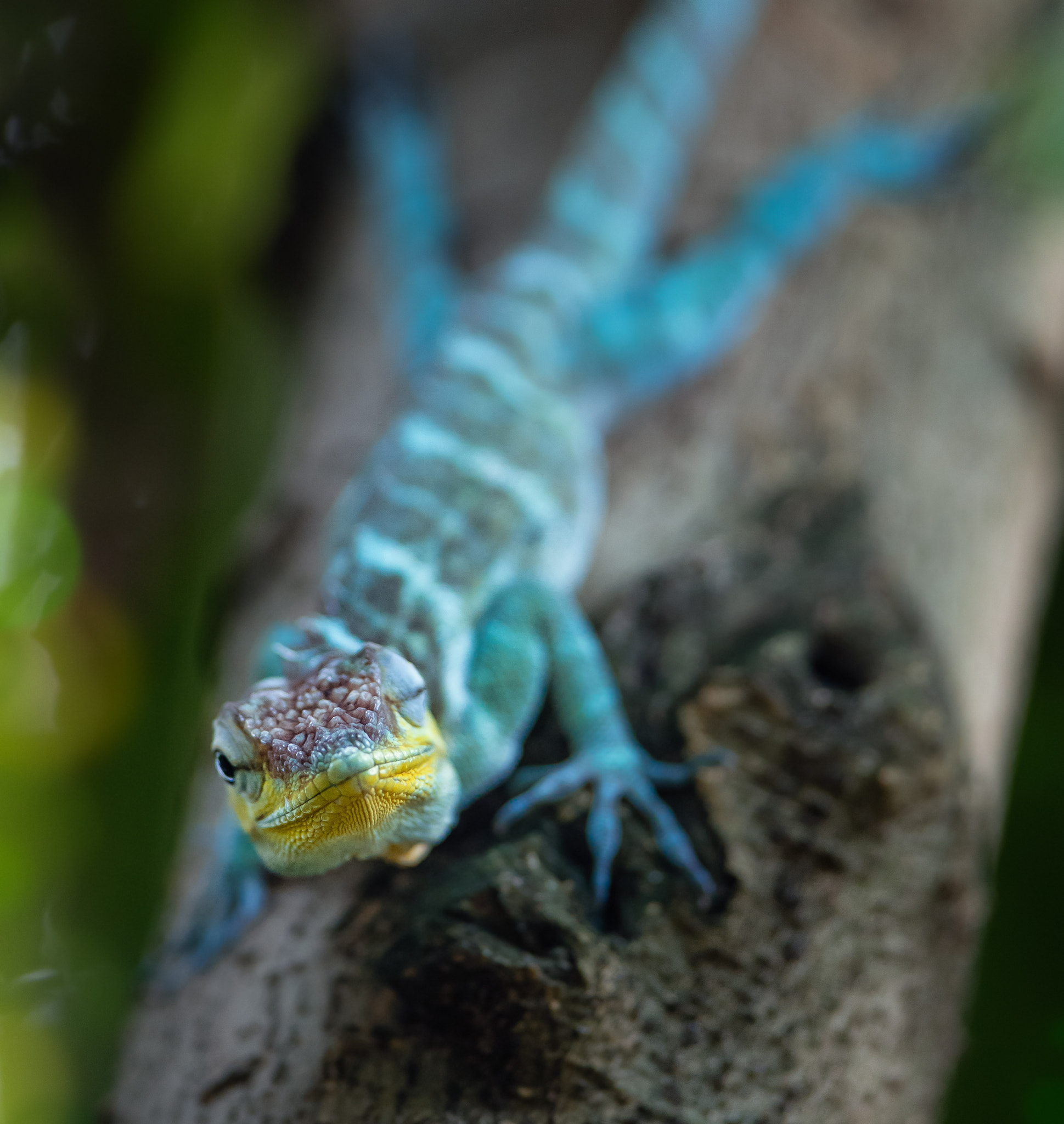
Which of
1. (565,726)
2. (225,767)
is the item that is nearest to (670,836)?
(565,726)

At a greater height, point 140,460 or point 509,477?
point 140,460

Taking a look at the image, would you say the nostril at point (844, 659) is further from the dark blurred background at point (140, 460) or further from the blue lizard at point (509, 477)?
the dark blurred background at point (140, 460)

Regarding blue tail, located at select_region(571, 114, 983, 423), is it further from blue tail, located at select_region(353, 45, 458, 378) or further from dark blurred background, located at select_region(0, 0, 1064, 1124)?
blue tail, located at select_region(353, 45, 458, 378)

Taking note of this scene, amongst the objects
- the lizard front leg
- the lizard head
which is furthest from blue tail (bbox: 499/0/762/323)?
the lizard head

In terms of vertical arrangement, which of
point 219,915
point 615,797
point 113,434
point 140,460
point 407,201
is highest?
point 407,201

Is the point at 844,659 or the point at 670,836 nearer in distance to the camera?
the point at 670,836

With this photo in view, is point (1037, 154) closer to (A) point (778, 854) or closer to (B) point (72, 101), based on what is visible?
(A) point (778, 854)

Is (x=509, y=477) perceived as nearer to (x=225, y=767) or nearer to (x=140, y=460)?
(x=225, y=767)
